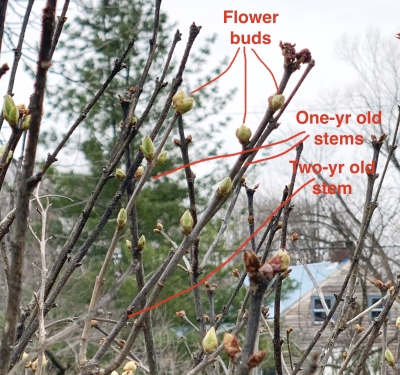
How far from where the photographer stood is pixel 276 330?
131 cm

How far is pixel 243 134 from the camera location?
2.63 ft

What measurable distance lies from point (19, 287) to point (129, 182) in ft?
1.65

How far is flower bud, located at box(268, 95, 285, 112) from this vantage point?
30.5 inches

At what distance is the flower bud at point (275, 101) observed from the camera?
0.77 m

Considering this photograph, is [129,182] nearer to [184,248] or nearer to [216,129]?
[184,248]

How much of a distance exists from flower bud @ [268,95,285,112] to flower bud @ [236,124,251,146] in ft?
0.17

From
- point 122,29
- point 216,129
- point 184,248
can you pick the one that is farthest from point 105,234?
point 184,248

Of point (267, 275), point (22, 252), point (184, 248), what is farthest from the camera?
point (184, 248)

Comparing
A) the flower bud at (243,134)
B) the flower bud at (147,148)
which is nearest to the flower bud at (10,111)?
the flower bud at (147,148)

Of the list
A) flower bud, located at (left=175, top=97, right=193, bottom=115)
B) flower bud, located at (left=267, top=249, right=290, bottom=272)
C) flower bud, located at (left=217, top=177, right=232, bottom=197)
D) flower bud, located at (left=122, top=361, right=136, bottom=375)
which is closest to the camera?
flower bud, located at (left=267, top=249, right=290, bottom=272)

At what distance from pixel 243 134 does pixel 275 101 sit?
66 mm

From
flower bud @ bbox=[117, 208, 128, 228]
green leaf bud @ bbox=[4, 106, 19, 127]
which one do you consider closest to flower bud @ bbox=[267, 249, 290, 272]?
flower bud @ bbox=[117, 208, 128, 228]

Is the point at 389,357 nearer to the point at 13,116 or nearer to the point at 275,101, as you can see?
the point at 275,101

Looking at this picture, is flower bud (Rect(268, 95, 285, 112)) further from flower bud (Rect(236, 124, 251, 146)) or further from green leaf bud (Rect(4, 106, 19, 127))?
green leaf bud (Rect(4, 106, 19, 127))
